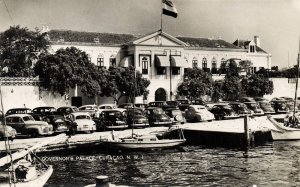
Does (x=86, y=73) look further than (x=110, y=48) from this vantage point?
No

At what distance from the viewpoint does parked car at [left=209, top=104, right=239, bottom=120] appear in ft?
141

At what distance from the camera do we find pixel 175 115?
39.2 m

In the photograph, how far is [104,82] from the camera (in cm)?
5238

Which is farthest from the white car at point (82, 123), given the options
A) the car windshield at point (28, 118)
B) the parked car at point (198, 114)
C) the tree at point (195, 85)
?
the tree at point (195, 85)

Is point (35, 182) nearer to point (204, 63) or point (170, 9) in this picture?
point (170, 9)

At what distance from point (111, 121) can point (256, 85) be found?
3676 centimetres

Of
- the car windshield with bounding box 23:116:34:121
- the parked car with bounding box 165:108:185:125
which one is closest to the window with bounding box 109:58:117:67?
the parked car with bounding box 165:108:185:125

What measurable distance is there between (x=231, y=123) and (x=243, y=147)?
8.81 meters

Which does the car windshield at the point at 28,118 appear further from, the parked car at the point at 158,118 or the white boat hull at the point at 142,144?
the parked car at the point at 158,118

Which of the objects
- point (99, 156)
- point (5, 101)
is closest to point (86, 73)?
point (5, 101)

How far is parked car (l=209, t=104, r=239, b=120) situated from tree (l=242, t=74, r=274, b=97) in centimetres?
2236

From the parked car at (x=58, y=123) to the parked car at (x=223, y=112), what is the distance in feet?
55.5

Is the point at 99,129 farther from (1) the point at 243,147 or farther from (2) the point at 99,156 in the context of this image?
(1) the point at 243,147

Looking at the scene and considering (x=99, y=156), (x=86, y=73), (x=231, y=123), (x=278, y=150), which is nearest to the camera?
(x=99, y=156)
